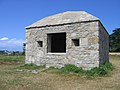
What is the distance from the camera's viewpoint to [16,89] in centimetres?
740

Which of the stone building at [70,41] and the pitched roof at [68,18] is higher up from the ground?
the pitched roof at [68,18]

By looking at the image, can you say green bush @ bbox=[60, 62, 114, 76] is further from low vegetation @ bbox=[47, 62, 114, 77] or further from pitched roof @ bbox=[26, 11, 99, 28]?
pitched roof @ bbox=[26, 11, 99, 28]

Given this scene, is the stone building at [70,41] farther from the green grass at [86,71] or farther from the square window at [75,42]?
the green grass at [86,71]

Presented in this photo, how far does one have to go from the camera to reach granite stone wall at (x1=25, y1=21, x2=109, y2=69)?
11.9m

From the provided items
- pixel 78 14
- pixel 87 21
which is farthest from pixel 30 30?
pixel 87 21

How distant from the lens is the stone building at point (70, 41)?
12.0 metres

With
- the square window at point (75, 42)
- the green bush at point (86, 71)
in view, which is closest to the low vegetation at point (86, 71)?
the green bush at point (86, 71)

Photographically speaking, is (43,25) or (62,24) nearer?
(62,24)

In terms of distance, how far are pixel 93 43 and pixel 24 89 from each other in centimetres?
609

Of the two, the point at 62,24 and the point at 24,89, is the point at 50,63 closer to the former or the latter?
the point at 62,24

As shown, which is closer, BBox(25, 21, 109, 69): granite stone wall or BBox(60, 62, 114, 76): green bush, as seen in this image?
BBox(60, 62, 114, 76): green bush

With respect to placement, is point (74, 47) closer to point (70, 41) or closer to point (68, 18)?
point (70, 41)

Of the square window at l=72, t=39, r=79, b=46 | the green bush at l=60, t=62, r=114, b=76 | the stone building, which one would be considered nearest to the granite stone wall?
the stone building

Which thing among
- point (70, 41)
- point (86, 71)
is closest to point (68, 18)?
point (70, 41)
